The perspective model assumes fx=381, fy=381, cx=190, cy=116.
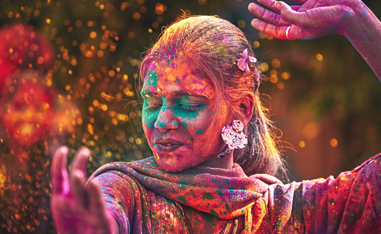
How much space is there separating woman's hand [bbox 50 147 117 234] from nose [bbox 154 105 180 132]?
0.39 metres

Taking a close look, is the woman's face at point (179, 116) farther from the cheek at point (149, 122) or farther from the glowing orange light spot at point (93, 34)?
the glowing orange light spot at point (93, 34)

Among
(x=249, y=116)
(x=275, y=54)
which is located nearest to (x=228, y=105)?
(x=249, y=116)

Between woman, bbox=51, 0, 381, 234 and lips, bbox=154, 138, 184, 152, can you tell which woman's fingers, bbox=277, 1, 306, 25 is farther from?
lips, bbox=154, 138, 184, 152

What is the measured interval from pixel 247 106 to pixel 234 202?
29 cm

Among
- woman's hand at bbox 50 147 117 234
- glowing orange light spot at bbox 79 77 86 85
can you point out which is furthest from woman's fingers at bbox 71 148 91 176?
glowing orange light spot at bbox 79 77 86 85

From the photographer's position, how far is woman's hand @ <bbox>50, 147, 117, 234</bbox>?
583 millimetres

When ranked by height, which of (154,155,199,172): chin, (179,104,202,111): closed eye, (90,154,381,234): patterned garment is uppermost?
(179,104,202,111): closed eye

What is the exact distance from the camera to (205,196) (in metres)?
0.97

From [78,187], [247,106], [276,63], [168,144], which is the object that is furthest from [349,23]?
[78,187]

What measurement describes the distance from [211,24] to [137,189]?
1.67 ft

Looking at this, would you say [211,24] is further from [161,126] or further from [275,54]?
[275,54]

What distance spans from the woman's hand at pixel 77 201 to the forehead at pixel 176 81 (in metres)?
0.44

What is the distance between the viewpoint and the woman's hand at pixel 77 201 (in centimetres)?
58

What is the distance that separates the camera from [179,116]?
1.00m
